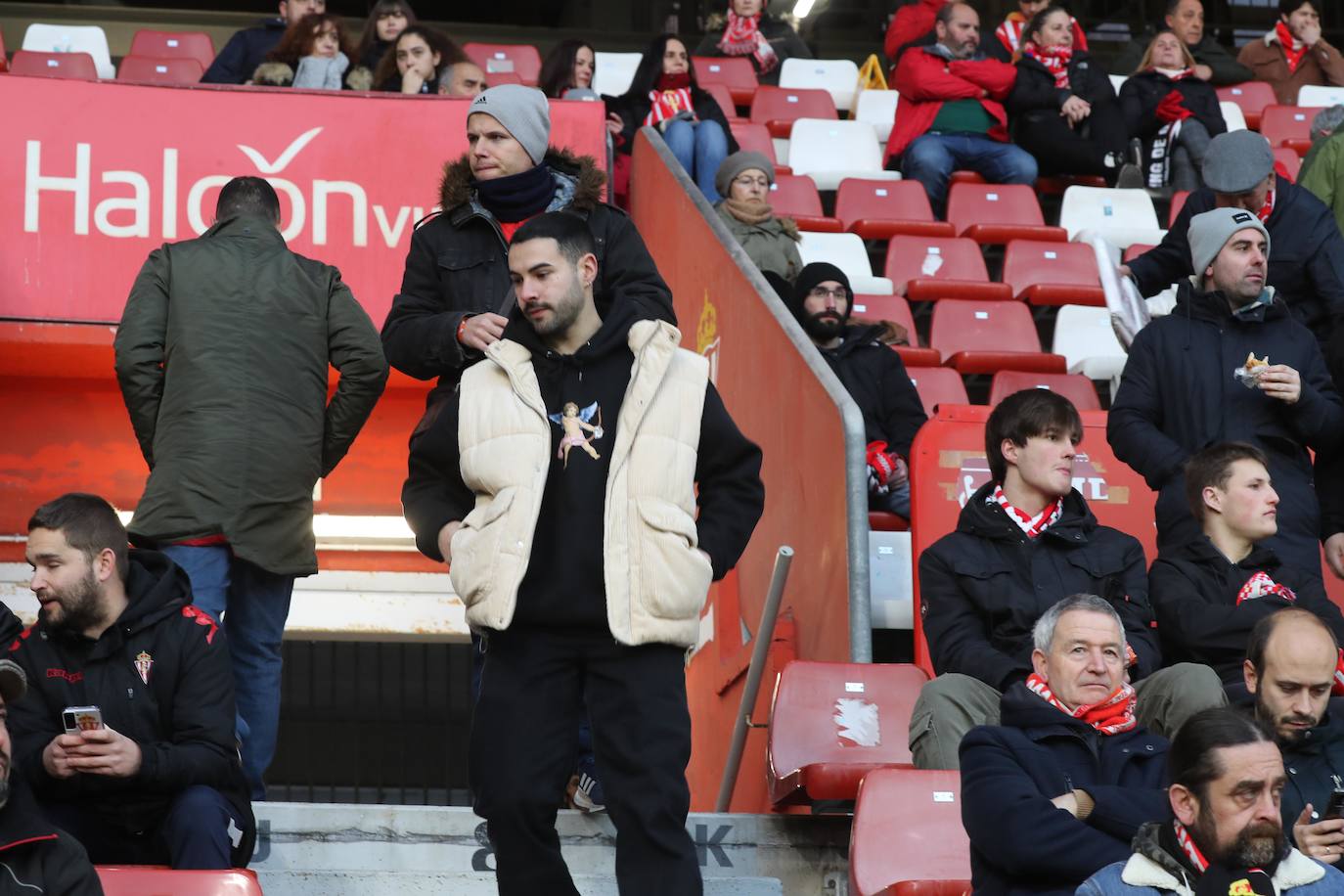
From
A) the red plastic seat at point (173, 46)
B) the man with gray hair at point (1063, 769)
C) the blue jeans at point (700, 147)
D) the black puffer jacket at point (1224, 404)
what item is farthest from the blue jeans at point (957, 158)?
the man with gray hair at point (1063, 769)

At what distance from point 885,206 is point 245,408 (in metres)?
4.87

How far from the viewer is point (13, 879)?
10.8 feet

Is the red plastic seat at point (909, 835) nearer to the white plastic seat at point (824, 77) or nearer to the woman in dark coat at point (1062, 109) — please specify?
the woman in dark coat at point (1062, 109)

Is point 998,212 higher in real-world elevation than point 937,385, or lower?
higher

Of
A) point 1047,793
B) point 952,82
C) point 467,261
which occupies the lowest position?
point 1047,793

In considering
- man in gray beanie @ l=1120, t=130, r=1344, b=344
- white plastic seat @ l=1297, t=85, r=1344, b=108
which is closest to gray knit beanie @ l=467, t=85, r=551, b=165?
man in gray beanie @ l=1120, t=130, r=1344, b=344

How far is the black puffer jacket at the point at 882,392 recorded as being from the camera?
6.80m

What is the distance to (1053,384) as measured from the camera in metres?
7.55

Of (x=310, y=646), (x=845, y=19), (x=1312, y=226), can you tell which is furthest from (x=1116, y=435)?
(x=845, y=19)

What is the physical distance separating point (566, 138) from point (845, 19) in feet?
26.6

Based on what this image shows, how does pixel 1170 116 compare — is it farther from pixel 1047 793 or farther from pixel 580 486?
pixel 580 486

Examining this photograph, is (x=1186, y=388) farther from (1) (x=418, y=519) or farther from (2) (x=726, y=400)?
(1) (x=418, y=519)

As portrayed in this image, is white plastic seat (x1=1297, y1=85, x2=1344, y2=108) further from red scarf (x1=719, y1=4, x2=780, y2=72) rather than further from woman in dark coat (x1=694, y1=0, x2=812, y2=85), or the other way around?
red scarf (x1=719, y1=4, x2=780, y2=72)

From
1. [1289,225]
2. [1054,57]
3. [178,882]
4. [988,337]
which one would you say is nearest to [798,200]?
[1054,57]
